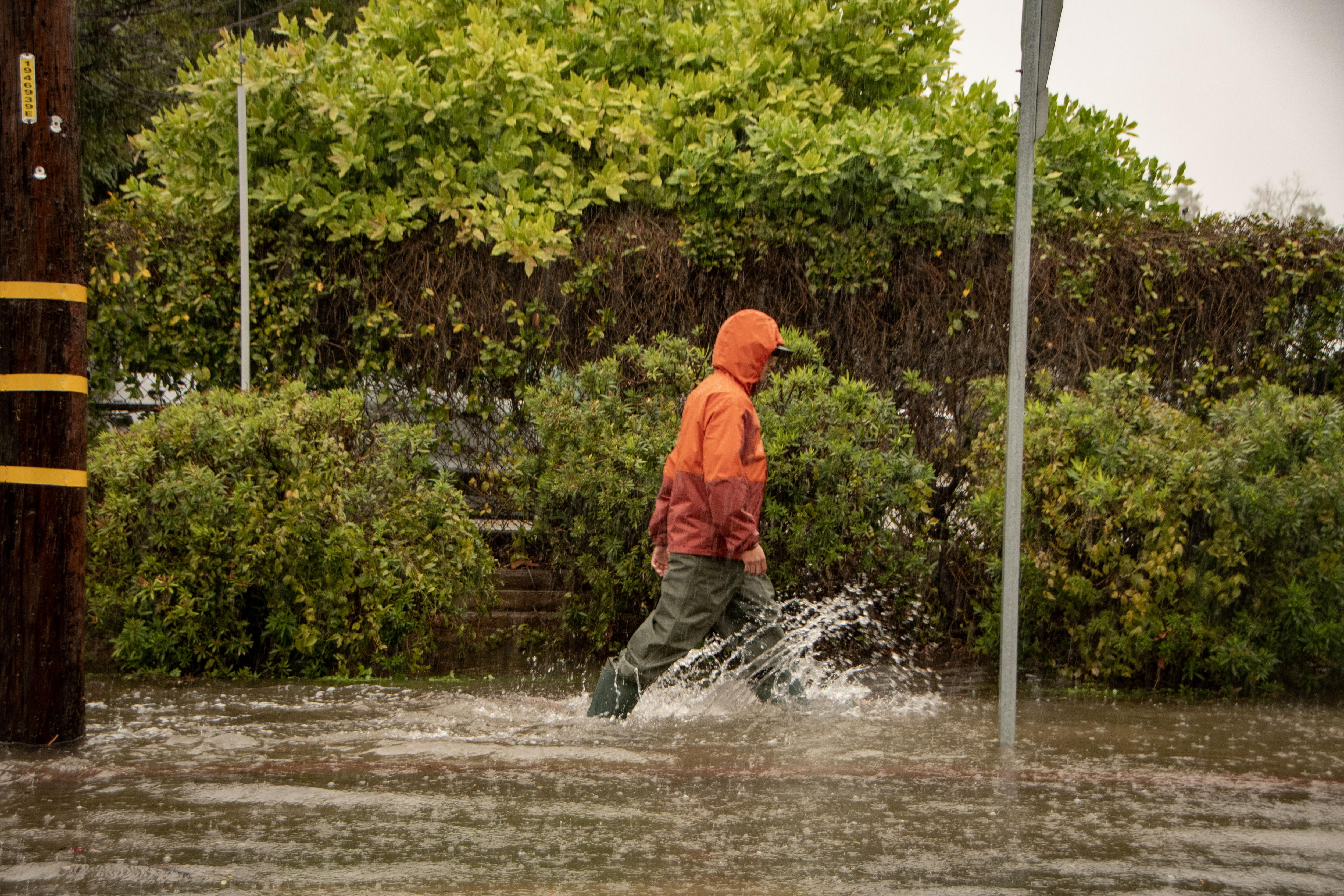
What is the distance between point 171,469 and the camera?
6500 mm

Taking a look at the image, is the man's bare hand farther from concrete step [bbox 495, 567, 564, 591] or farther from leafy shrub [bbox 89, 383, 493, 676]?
concrete step [bbox 495, 567, 564, 591]

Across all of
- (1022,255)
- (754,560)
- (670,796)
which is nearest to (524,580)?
(754,560)

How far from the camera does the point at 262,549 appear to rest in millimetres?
6344

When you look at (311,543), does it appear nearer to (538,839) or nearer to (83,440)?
(83,440)

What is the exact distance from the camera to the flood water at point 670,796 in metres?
3.54

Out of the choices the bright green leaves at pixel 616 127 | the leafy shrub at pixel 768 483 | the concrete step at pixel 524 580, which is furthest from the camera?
the bright green leaves at pixel 616 127

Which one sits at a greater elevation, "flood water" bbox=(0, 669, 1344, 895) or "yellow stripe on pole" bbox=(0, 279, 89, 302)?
"yellow stripe on pole" bbox=(0, 279, 89, 302)

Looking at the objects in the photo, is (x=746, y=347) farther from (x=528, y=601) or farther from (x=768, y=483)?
(x=528, y=601)

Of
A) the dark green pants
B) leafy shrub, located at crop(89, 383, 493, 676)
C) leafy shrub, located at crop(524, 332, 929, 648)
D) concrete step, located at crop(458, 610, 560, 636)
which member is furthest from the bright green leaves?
the dark green pants

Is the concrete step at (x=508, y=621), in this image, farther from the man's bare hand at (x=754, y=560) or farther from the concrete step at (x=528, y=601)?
the man's bare hand at (x=754, y=560)

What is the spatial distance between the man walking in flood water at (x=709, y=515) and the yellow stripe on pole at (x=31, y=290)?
273cm

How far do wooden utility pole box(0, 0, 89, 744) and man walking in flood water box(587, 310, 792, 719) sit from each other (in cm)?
234

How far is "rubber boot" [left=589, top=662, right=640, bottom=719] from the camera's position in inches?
221

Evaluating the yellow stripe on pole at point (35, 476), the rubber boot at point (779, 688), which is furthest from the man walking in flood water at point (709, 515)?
the yellow stripe on pole at point (35, 476)
